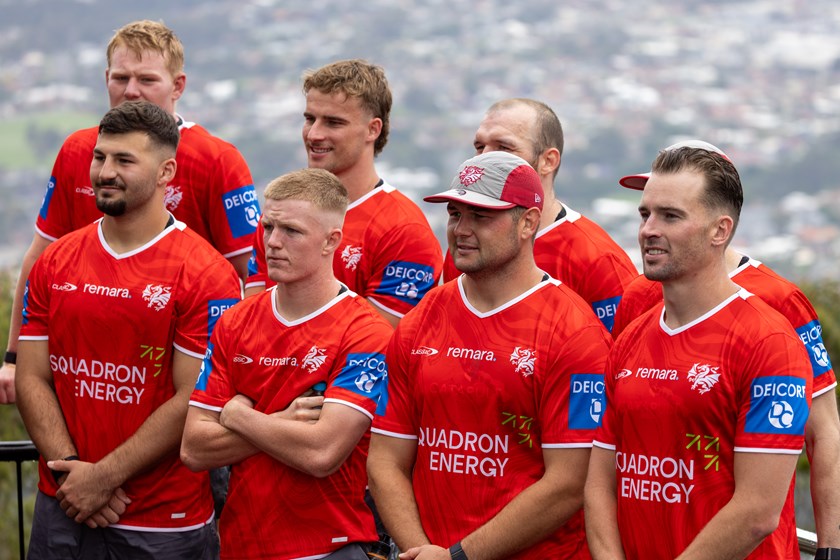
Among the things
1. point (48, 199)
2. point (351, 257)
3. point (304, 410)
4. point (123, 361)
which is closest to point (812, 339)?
point (304, 410)

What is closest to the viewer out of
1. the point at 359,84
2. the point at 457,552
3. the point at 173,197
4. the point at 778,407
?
the point at 778,407

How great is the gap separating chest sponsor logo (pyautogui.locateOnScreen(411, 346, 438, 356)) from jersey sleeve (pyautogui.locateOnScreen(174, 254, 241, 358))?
1.24 meters

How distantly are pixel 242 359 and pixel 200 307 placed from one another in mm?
547

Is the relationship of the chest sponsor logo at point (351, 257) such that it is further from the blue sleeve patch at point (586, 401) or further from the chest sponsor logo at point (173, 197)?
the blue sleeve patch at point (586, 401)

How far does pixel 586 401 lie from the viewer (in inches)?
193

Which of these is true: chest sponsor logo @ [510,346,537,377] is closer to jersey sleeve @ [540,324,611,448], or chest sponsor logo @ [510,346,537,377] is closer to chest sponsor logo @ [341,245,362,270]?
jersey sleeve @ [540,324,611,448]

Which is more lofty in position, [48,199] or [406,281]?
[48,199]

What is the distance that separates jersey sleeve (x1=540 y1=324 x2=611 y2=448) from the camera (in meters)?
4.88

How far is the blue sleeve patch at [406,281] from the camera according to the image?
6230 millimetres

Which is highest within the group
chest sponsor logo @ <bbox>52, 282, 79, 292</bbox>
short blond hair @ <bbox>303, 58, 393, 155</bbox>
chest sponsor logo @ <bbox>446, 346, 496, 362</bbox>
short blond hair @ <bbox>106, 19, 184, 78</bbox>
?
short blond hair @ <bbox>106, 19, 184, 78</bbox>

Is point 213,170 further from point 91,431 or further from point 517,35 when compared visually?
point 517,35

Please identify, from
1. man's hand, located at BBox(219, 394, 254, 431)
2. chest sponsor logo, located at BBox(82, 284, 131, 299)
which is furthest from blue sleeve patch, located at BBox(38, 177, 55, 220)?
man's hand, located at BBox(219, 394, 254, 431)

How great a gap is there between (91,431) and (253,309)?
1.08 meters

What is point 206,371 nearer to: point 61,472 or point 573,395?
point 61,472
